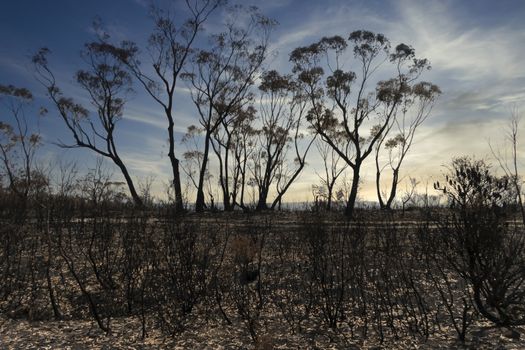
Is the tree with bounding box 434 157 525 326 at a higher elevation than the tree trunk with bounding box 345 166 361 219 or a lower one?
lower

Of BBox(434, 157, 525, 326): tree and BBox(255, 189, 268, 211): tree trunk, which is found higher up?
BBox(255, 189, 268, 211): tree trunk

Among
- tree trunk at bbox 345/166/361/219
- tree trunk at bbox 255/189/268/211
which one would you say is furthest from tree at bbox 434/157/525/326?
tree trunk at bbox 255/189/268/211

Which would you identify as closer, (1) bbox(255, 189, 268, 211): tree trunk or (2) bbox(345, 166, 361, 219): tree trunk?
(2) bbox(345, 166, 361, 219): tree trunk

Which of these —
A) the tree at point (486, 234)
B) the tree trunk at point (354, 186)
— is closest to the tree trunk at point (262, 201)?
the tree trunk at point (354, 186)

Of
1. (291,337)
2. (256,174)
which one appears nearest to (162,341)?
(291,337)

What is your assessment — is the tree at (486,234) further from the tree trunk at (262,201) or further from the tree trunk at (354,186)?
the tree trunk at (262,201)

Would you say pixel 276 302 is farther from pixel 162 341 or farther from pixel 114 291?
pixel 114 291

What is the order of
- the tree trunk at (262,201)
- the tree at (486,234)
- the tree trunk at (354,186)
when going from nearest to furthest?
the tree at (486,234) → the tree trunk at (354,186) → the tree trunk at (262,201)

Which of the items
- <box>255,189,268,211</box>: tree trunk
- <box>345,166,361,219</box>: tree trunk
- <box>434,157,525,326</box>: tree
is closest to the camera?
<box>434,157,525,326</box>: tree

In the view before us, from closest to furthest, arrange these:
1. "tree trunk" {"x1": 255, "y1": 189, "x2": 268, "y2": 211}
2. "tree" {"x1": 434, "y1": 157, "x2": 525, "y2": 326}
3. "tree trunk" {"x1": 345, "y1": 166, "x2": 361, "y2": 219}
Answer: "tree" {"x1": 434, "y1": 157, "x2": 525, "y2": 326}
"tree trunk" {"x1": 345, "y1": 166, "x2": 361, "y2": 219}
"tree trunk" {"x1": 255, "y1": 189, "x2": 268, "y2": 211}

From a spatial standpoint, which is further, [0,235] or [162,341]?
[0,235]

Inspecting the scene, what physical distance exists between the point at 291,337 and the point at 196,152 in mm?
34304

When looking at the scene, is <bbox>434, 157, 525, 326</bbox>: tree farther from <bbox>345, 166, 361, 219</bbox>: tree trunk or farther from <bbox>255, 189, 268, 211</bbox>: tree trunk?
<bbox>255, 189, 268, 211</bbox>: tree trunk

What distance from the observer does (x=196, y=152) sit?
3884cm
